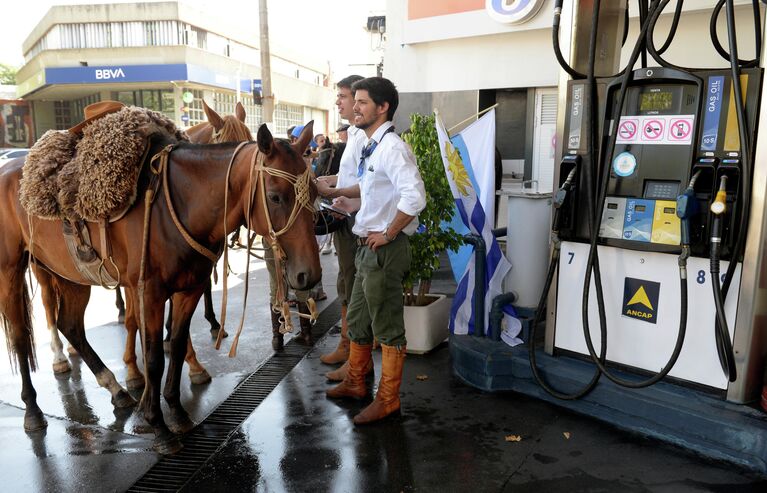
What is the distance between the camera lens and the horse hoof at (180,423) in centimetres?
354

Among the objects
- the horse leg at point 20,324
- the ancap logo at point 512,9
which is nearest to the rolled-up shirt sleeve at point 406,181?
the horse leg at point 20,324

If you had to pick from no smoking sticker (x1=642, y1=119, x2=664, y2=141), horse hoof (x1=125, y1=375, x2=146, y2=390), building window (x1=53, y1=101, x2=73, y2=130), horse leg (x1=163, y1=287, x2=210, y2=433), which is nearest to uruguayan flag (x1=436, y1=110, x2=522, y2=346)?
no smoking sticker (x1=642, y1=119, x2=664, y2=141)

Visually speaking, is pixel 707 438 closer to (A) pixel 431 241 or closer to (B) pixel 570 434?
(B) pixel 570 434

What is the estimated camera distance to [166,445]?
331 cm

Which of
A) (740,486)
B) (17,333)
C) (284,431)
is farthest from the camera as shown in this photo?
(17,333)

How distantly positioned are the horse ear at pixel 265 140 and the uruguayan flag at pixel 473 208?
1.72 metres

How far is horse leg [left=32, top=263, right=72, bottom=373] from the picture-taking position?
4141 millimetres

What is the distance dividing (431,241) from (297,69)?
37936 mm

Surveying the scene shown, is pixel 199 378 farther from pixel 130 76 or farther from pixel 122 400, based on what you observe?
pixel 130 76

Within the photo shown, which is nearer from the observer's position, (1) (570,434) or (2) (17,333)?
(1) (570,434)

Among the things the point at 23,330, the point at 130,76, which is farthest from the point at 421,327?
the point at 130,76

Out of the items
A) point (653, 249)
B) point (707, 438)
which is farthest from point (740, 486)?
point (653, 249)

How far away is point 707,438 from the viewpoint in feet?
10.0

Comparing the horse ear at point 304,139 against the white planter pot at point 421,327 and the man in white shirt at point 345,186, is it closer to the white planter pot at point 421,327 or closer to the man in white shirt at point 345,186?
the man in white shirt at point 345,186
